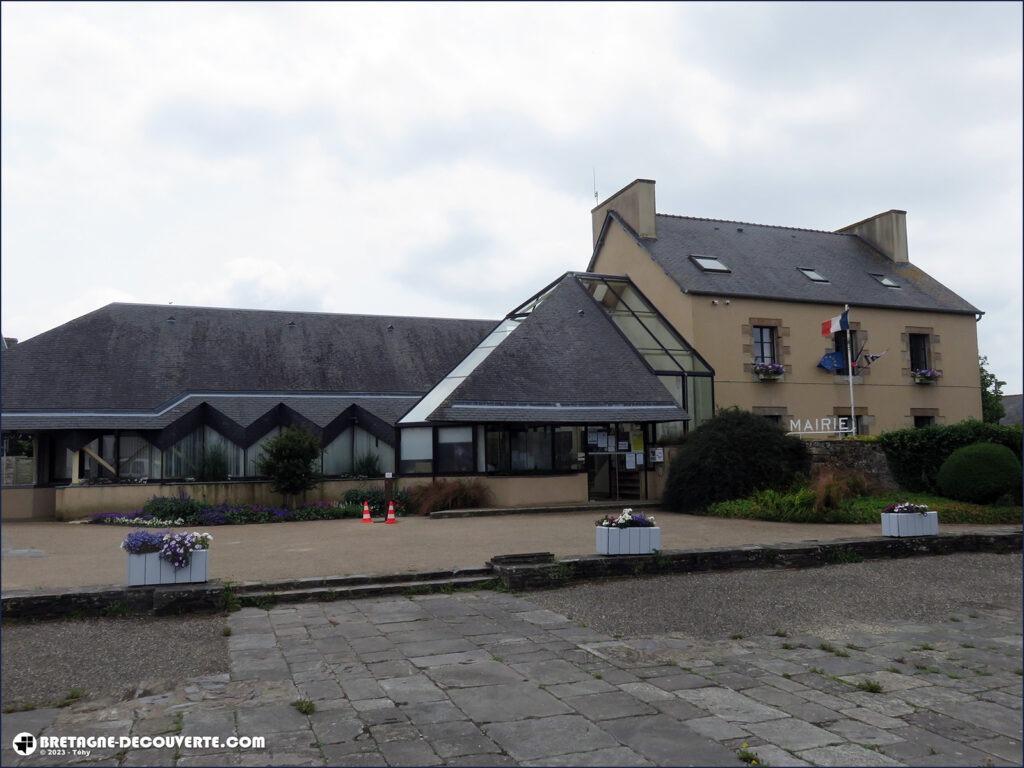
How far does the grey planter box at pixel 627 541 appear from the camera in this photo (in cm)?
934

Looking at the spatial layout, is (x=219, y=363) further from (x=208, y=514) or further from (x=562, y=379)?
(x=562, y=379)

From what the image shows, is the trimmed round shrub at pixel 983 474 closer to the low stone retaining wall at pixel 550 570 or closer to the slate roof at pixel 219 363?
the low stone retaining wall at pixel 550 570

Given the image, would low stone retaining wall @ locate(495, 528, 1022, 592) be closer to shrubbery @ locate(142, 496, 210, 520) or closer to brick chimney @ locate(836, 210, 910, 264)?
shrubbery @ locate(142, 496, 210, 520)

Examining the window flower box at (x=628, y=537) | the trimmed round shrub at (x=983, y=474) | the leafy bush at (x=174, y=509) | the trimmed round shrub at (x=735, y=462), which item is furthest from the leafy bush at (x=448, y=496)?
the trimmed round shrub at (x=983, y=474)

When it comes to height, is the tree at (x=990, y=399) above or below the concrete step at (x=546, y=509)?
above

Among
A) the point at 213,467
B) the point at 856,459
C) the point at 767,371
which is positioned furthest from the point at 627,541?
the point at 767,371

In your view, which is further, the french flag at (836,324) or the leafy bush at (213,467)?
the french flag at (836,324)

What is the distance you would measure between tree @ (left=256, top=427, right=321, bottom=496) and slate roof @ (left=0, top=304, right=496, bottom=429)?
8.27 ft

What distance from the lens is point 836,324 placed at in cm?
2116

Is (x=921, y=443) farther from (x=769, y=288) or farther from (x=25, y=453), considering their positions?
(x=25, y=453)

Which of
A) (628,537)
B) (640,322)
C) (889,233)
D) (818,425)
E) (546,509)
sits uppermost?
(889,233)

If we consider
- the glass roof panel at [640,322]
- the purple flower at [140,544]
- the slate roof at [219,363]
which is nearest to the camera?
the purple flower at [140,544]

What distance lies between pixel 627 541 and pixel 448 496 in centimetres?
759

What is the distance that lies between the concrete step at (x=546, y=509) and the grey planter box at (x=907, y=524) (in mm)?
6363
